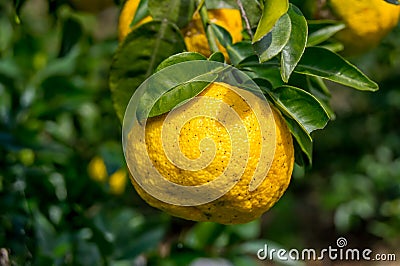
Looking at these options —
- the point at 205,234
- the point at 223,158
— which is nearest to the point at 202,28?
the point at 223,158

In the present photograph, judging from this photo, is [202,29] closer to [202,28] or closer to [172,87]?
[202,28]

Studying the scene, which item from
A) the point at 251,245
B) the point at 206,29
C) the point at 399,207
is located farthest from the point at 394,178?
the point at 206,29

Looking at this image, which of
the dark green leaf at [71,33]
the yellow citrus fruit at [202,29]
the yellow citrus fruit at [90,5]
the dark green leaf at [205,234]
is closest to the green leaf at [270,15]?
the yellow citrus fruit at [202,29]

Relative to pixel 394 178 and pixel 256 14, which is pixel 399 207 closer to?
pixel 394 178

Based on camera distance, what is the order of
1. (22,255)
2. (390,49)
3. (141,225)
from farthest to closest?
(390,49)
(141,225)
(22,255)

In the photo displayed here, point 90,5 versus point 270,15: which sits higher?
point 270,15

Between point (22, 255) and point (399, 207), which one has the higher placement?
point (22, 255)
